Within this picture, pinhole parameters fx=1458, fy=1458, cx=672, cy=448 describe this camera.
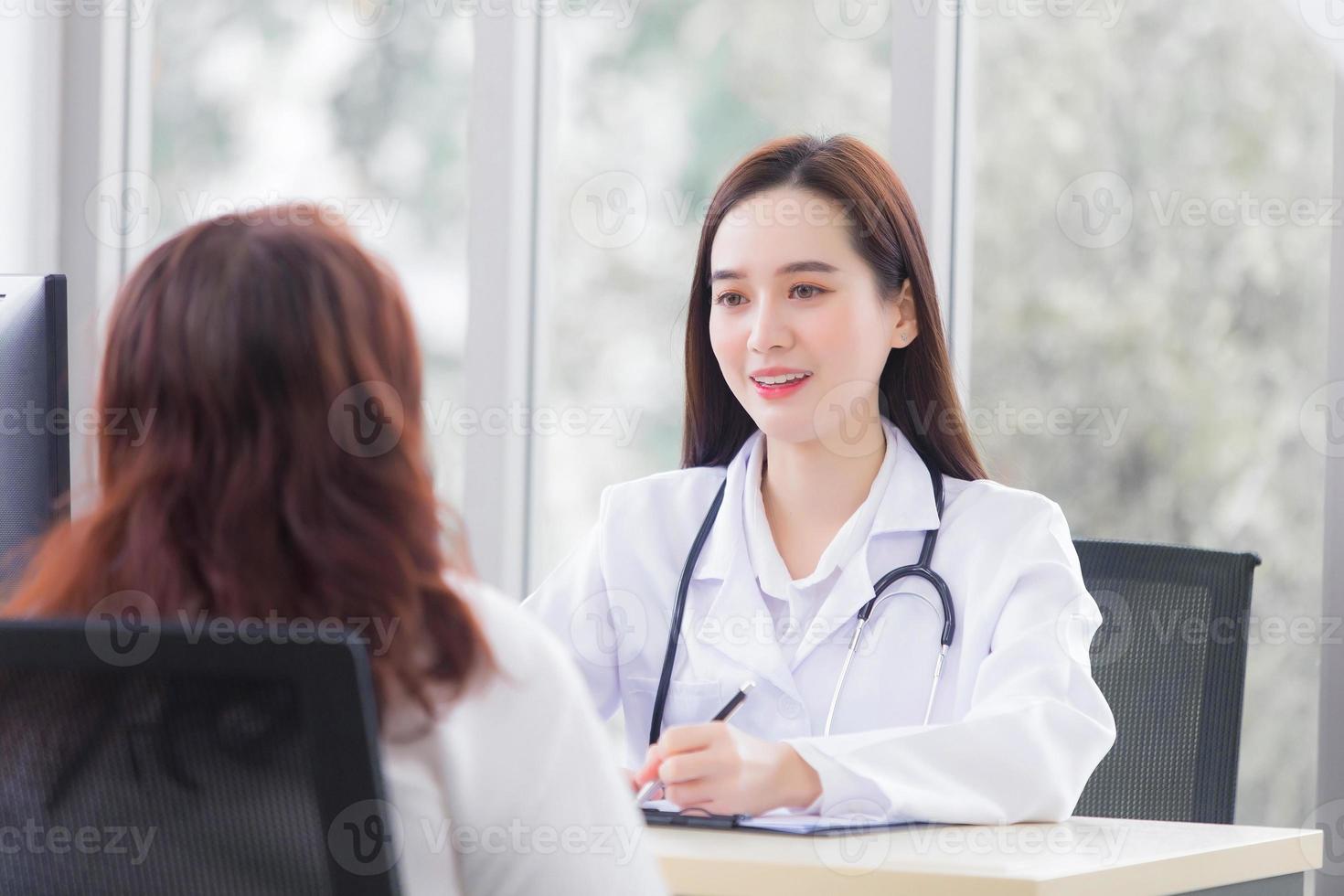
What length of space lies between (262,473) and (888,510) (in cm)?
114

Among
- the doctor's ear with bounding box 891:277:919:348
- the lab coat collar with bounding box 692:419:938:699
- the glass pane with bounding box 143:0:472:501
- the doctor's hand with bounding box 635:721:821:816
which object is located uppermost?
the glass pane with bounding box 143:0:472:501

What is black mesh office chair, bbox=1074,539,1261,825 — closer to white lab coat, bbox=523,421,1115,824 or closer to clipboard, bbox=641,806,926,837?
white lab coat, bbox=523,421,1115,824

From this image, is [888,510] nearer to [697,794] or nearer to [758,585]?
[758,585]

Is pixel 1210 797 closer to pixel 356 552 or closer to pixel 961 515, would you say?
pixel 961 515

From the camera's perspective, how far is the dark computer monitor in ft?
3.84

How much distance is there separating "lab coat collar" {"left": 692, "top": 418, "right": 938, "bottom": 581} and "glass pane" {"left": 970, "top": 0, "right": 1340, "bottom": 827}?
649 millimetres

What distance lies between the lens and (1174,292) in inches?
93.5

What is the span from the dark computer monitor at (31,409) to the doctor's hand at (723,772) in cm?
55

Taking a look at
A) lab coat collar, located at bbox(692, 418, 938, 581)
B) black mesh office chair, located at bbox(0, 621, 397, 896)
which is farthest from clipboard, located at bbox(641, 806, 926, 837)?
black mesh office chair, located at bbox(0, 621, 397, 896)

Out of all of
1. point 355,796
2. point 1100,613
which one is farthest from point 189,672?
point 1100,613

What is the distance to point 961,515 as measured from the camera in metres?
1.75

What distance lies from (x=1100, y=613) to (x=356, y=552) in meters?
1.24

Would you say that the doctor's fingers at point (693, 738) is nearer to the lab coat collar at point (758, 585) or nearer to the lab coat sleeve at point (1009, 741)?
the lab coat sleeve at point (1009, 741)

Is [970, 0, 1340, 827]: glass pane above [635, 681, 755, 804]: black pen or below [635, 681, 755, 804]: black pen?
above
